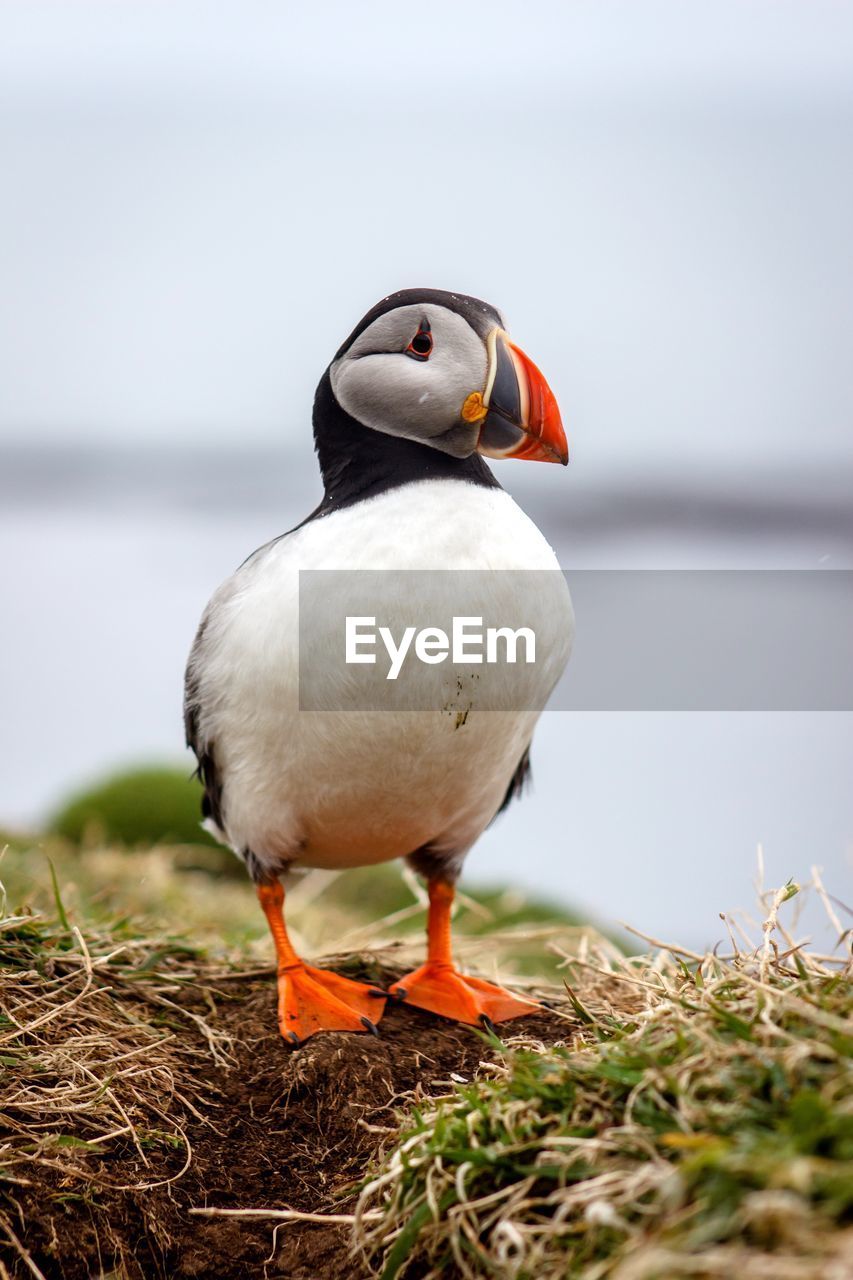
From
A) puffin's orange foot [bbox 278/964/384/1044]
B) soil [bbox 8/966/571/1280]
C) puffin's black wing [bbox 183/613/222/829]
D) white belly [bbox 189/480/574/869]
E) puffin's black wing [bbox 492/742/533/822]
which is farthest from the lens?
puffin's black wing [bbox 492/742/533/822]

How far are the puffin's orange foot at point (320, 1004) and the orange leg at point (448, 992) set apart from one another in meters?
0.10

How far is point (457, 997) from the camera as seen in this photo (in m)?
3.24

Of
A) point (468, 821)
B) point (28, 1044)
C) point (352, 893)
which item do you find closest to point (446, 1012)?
point (468, 821)

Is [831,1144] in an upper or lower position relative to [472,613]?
lower

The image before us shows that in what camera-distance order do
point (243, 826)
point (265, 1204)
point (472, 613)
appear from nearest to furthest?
1. point (265, 1204)
2. point (472, 613)
3. point (243, 826)

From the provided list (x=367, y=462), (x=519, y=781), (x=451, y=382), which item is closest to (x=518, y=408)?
(x=451, y=382)

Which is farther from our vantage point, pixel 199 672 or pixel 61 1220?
pixel 199 672

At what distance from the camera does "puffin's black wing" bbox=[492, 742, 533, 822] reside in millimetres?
3596

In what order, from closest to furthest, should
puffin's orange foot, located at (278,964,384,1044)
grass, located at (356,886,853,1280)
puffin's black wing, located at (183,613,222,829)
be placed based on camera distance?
grass, located at (356,886,853,1280) → puffin's orange foot, located at (278,964,384,1044) → puffin's black wing, located at (183,613,222,829)

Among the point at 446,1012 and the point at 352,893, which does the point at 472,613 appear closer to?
the point at 446,1012

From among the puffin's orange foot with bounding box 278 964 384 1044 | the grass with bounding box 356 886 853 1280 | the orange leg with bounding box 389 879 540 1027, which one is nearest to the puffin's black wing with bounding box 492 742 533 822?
the orange leg with bounding box 389 879 540 1027

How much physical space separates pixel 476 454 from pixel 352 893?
436cm

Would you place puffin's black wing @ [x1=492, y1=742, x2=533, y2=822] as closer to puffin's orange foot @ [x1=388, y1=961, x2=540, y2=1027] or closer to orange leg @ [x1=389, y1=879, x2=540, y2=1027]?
orange leg @ [x1=389, y1=879, x2=540, y2=1027]

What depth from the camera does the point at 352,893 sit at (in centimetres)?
705
